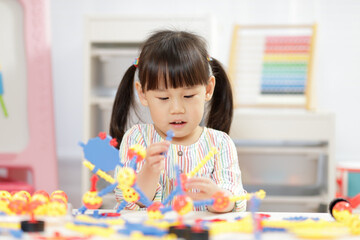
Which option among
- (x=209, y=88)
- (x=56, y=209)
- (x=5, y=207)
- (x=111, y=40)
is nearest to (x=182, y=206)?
(x=56, y=209)

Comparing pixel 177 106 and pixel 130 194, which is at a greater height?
pixel 177 106

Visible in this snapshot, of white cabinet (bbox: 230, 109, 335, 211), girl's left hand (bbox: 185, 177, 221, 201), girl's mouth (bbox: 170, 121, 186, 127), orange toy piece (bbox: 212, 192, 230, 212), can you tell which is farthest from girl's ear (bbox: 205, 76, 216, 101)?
white cabinet (bbox: 230, 109, 335, 211)

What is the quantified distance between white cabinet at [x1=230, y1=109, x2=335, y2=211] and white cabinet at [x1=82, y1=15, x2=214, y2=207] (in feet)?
1.24

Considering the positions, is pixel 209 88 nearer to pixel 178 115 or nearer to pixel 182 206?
pixel 178 115

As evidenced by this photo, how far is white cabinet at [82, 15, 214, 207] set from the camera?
194 cm

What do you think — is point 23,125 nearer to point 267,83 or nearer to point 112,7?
point 112,7

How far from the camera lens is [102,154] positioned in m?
0.63

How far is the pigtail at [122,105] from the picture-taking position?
1.13 m

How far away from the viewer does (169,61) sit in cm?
95

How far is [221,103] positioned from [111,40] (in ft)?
3.08

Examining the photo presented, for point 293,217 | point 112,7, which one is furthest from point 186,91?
point 112,7

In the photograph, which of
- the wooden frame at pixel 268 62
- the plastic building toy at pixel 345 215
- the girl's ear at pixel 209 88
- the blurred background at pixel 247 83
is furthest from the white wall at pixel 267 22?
the plastic building toy at pixel 345 215

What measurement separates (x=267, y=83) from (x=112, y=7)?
86cm

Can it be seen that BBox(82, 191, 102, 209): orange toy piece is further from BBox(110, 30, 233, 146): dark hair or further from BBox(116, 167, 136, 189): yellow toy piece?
BBox(110, 30, 233, 146): dark hair
